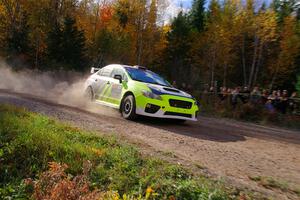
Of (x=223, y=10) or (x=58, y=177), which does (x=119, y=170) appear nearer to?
(x=58, y=177)

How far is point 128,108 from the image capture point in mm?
11109

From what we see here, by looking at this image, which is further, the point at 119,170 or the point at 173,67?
the point at 173,67

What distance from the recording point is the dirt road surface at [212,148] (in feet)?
19.8

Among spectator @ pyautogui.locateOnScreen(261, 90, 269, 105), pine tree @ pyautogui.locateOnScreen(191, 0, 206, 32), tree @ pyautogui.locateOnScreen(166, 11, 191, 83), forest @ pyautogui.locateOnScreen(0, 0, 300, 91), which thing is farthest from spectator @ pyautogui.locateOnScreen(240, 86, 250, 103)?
pine tree @ pyautogui.locateOnScreen(191, 0, 206, 32)

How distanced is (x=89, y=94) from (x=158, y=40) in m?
34.5

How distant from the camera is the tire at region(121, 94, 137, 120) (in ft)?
35.6

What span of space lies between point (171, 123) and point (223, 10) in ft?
114

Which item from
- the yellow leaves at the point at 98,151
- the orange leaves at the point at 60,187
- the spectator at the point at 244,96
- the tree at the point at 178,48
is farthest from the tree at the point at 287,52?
the orange leaves at the point at 60,187

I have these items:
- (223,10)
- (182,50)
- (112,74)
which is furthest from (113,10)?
(112,74)

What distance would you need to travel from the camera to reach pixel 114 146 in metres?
7.01

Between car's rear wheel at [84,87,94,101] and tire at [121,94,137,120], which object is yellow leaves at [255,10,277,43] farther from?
tire at [121,94,137,120]

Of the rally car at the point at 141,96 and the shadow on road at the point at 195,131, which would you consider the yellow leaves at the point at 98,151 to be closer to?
the shadow on road at the point at 195,131

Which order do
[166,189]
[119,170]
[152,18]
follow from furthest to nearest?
[152,18] → [119,170] → [166,189]

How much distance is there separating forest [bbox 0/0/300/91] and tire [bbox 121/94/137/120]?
2309 cm
